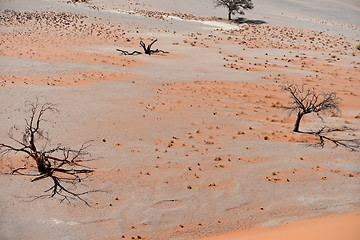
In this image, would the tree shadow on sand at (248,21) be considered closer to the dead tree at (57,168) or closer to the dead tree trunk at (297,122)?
the dead tree trunk at (297,122)

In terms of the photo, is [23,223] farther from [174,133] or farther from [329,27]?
[329,27]

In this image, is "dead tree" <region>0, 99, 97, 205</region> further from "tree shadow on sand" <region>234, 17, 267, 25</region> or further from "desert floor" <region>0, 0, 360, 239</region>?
"tree shadow on sand" <region>234, 17, 267, 25</region>

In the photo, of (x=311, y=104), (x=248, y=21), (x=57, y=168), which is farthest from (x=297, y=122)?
(x=248, y=21)

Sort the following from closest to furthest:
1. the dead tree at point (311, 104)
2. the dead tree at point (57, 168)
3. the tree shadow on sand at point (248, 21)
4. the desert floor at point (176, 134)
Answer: the desert floor at point (176, 134)
the dead tree at point (57, 168)
the dead tree at point (311, 104)
the tree shadow on sand at point (248, 21)

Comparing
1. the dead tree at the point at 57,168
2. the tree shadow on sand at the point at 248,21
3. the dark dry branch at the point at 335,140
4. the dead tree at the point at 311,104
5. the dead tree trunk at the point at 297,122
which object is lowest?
the dead tree at the point at 57,168

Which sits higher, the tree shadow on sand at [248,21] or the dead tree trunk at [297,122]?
the tree shadow on sand at [248,21]

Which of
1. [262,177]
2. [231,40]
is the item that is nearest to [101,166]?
[262,177]

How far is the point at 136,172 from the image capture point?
10.1m

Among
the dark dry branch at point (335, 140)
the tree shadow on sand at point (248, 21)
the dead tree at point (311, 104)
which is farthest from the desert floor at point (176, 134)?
the tree shadow on sand at point (248, 21)

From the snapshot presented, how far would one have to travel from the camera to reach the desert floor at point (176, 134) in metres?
8.23

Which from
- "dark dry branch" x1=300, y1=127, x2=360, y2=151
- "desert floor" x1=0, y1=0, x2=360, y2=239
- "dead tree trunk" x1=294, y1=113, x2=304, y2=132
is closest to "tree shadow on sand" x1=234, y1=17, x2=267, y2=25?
"desert floor" x1=0, y1=0, x2=360, y2=239

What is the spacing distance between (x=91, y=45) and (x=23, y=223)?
932 inches

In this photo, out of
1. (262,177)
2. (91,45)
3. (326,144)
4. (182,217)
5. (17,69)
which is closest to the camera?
(182,217)

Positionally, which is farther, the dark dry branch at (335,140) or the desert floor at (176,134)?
the dark dry branch at (335,140)
